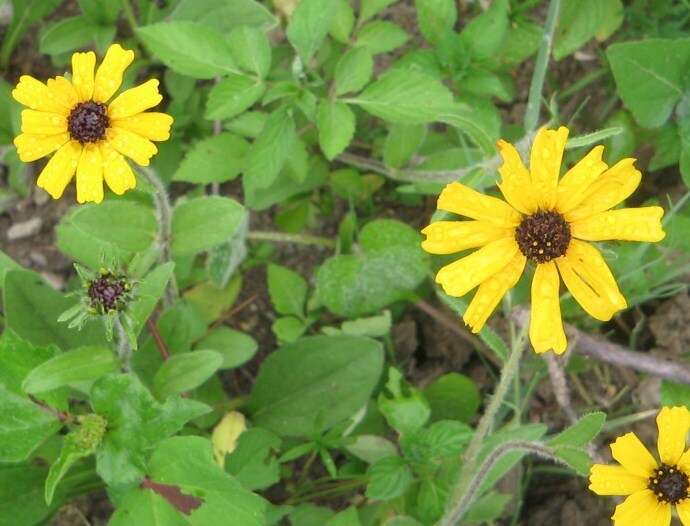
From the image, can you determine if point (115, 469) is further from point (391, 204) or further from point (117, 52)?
point (391, 204)

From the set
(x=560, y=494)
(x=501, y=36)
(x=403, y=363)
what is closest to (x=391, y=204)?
(x=403, y=363)

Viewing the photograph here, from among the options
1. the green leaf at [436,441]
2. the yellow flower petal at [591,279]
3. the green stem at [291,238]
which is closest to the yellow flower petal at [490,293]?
the yellow flower petal at [591,279]

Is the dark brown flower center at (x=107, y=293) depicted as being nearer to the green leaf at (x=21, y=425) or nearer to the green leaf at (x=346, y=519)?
the green leaf at (x=21, y=425)

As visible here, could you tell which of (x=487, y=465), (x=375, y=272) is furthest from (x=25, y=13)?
(x=487, y=465)

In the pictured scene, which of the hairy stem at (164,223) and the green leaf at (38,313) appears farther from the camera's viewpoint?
the green leaf at (38,313)

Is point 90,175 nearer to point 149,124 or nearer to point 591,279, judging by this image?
point 149,124

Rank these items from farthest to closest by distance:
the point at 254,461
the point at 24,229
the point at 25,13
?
the point at 24,229 → the point at 25,13 → the point at 254,461

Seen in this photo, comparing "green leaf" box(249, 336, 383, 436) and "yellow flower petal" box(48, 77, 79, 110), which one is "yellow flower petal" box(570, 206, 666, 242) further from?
"yellow flower petal" box(48, 77, 79, 110)
